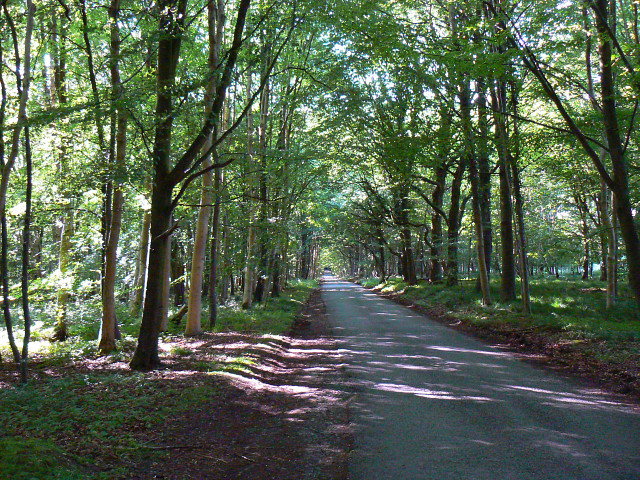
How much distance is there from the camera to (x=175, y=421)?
227 inches

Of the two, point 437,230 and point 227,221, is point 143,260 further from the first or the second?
point 437,230

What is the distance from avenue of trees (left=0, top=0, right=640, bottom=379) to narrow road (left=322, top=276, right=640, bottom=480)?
3.05m

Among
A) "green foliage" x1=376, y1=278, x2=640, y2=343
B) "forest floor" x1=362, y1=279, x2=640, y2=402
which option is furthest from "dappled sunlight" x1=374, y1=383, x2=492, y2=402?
"green foliage" x1=376, y1=278, x2=640, y2=343

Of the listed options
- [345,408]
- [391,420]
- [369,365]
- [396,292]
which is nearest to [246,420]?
[345,408]

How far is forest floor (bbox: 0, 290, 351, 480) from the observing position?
435cm

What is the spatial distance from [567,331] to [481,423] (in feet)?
23.5

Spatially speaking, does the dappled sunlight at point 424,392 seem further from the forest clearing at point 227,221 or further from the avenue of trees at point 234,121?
the avenue of trees at point 234,121

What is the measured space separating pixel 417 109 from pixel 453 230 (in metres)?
9.84

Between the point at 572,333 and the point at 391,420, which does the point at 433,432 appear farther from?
the point at 572,333

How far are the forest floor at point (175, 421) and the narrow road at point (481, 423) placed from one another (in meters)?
0.49

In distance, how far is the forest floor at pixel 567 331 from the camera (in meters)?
8.28

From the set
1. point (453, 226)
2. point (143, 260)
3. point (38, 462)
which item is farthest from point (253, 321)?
point (453, 226)

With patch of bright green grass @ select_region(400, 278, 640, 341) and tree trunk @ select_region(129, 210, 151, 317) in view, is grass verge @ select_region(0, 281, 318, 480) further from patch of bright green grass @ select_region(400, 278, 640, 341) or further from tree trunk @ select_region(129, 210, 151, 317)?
patch of bright green grass @ select_region(400, 278, 640, 341)

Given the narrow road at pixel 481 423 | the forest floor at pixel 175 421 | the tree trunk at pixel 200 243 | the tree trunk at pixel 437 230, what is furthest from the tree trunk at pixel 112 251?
the tree trunk at pixel 437 230
